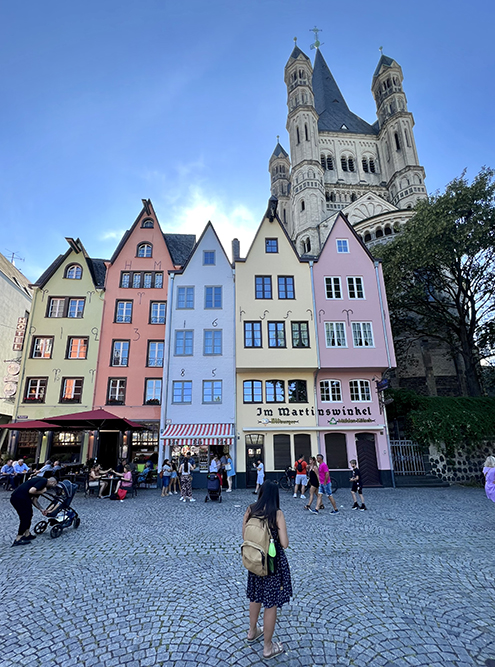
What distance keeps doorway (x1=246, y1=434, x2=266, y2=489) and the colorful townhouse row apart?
2.4 inches

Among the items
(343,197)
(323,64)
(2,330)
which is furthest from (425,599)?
(323,64)

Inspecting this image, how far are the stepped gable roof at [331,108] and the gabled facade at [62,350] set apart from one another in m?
64.8

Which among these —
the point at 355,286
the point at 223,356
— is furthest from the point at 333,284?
the point at 223,356

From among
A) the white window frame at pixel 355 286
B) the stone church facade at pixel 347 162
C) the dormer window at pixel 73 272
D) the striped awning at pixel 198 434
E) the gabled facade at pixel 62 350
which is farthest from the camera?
the stone church facade at pixel 347 162

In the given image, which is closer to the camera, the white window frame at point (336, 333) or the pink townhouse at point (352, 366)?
the pink townhouse at point (352, 366)

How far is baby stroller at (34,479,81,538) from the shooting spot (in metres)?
9.23

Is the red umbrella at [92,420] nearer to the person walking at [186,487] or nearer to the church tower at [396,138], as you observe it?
the person walking at [186,487]

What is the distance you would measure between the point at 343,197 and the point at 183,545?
2638 inches

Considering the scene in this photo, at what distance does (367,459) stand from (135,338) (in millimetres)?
16665

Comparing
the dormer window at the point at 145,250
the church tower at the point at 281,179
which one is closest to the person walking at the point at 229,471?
the dormer window at the point at 145,250

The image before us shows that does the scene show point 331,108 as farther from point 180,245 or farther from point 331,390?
point 331,390

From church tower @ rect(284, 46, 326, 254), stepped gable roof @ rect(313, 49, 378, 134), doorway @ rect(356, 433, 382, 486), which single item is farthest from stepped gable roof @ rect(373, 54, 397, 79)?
doorway @ rect(356, 433, 382, 486)

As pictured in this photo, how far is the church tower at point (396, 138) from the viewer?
201ft

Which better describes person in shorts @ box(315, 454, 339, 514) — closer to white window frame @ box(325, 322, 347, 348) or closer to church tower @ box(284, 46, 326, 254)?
white window frame @ box(325, 322, 347, 348)
